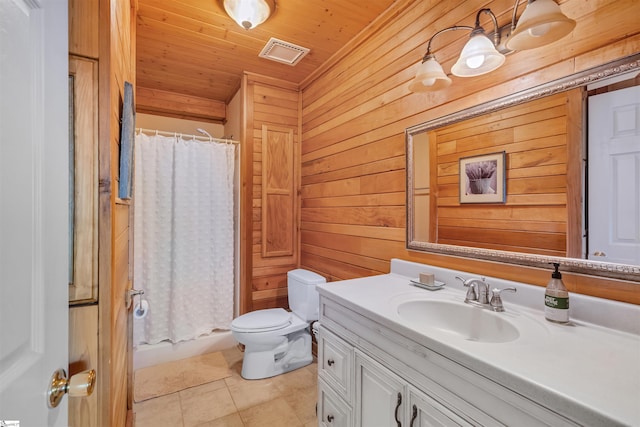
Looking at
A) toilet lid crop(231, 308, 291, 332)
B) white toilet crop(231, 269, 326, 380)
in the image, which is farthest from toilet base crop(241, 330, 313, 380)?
toilet lid crop(231, 308, 291, 332)

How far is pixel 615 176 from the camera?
923 millimetres

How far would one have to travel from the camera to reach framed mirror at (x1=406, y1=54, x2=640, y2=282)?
915mm

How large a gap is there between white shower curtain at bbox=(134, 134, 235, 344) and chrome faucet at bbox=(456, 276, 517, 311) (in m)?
2.06

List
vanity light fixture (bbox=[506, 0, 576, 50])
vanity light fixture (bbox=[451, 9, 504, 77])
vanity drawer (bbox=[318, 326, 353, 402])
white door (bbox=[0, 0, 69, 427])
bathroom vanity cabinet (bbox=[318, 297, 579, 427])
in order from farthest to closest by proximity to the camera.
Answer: vanity drawer (bbox=[318, 326, 353, 402])
vanity light fixture (bbox=[451, 9, 504, 77])
vanity light fixture (bbox=[506, 0, 576, 50])
bathroom vanity cabinet (bbox=[318, 297, 579, 427])
white door (bbox=[0, 0, 69, 427])

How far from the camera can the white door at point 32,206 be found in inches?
16.5

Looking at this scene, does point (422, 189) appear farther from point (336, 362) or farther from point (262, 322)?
point (262, 322)

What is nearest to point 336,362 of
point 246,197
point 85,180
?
point 85,180

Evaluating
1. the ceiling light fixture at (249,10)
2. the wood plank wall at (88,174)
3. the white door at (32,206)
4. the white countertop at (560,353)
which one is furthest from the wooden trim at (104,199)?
the ceiling light fixture at (249,10)

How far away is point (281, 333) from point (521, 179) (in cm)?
174

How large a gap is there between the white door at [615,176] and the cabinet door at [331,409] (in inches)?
44.1

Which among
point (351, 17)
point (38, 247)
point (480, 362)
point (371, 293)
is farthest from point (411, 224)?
point (38, 247)

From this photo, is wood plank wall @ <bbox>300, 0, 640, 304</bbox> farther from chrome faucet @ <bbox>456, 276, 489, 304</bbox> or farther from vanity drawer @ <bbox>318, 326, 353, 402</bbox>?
vanity drawer @ <bbox>318, 326, 353, 402</bbox>

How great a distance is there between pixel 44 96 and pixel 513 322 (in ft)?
4.59

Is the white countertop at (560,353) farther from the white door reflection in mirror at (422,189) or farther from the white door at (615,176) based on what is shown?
the white door reflection in mirror at (422,189)
